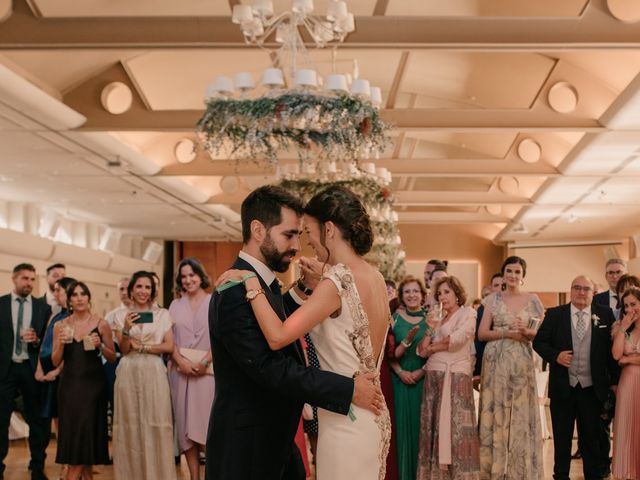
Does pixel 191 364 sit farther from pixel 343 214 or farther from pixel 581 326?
pixel 343 214

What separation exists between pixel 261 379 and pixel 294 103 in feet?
12.9

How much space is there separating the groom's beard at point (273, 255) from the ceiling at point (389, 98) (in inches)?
184

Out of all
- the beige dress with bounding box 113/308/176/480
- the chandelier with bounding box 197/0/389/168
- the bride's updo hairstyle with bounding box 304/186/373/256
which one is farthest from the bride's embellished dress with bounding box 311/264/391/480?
the beige dress with bounding box 113/308/176/480

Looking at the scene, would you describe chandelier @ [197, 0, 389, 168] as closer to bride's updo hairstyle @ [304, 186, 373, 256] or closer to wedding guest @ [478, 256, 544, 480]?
wedding guest @ [478, 256, 544, 480]

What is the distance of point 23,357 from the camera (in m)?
8.02

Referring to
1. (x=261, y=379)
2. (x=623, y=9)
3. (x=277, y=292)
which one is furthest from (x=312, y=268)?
(x=623, y=9)

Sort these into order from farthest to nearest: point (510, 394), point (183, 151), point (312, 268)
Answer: point (183, 151) → point (510, 394) → point (312, 268)

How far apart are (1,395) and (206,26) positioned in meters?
3.64

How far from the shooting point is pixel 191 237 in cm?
2395

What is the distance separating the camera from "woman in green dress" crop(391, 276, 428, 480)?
7.06 m

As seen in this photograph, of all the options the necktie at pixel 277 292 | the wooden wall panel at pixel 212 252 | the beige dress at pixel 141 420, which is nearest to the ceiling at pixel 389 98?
the beige dress at pixel 141 420

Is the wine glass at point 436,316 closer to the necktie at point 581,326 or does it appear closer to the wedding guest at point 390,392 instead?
the wedding guest at point 390,392

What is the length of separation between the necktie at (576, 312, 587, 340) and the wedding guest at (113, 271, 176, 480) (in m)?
3.24

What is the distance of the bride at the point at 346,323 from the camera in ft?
10.4
